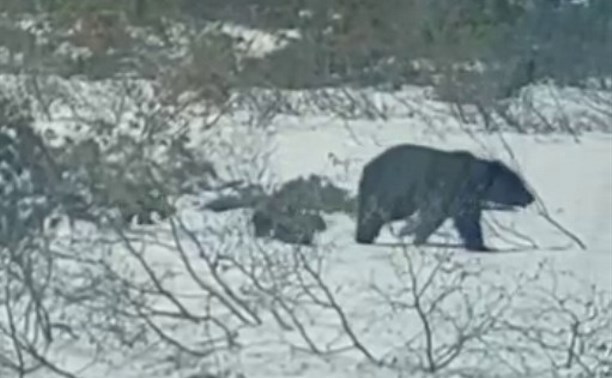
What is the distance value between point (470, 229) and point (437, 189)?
0.09 m

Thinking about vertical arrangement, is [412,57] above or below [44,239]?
above

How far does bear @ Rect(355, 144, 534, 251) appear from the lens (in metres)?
2.29

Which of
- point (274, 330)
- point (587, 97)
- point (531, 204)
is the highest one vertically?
point (587, 97)

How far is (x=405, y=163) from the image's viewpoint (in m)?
2.32

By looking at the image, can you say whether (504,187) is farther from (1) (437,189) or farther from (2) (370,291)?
(2) (370,291)

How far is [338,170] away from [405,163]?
0.37ft

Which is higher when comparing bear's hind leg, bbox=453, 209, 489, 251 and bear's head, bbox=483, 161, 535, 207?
bear's head, bbox=483, 161, 535, 207

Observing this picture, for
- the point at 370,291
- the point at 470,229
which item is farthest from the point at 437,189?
the point at 370,291

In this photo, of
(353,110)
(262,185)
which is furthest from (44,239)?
(353,110)

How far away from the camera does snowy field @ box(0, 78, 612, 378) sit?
87.7 inches

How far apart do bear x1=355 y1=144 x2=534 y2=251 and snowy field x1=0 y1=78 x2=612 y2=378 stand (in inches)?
0.8

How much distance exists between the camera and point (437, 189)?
7.68 feet

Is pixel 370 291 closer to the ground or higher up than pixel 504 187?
closer to the ground

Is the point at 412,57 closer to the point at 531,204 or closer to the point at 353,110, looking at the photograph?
the point at 353,110
